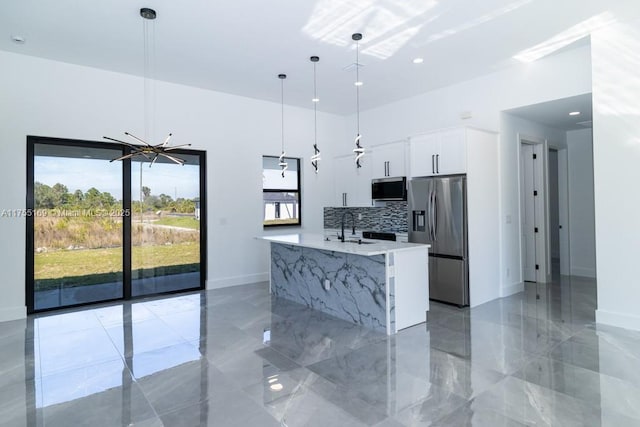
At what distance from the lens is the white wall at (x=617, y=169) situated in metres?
3.89

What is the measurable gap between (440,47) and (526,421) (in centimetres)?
394

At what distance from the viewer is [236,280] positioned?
252 inches

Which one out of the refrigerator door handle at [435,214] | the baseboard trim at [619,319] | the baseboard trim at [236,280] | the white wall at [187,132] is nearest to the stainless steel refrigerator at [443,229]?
the refrigerator door handle at [435,214]

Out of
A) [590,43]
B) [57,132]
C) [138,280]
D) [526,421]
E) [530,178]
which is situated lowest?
[526,421]

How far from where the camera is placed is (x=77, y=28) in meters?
4.00

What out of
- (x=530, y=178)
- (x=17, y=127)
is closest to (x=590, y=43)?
(x=530, y=178)

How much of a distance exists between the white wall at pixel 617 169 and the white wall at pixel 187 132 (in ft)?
14.1

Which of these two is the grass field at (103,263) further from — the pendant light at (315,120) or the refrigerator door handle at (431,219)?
the refrigerator door handle at (431,219)

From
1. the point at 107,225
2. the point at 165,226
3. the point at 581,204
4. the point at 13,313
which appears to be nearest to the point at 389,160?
the point at 581,204

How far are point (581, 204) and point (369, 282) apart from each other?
5151mm

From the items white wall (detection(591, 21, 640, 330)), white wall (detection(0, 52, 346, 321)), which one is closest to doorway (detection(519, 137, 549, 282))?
white wall (detection(591, 21, 640, 330))

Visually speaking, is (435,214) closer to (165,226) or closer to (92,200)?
(165,226)

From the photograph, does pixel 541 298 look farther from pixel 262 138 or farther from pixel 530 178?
pixel 262 138

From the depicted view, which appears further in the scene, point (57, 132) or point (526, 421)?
point (57, 132)
